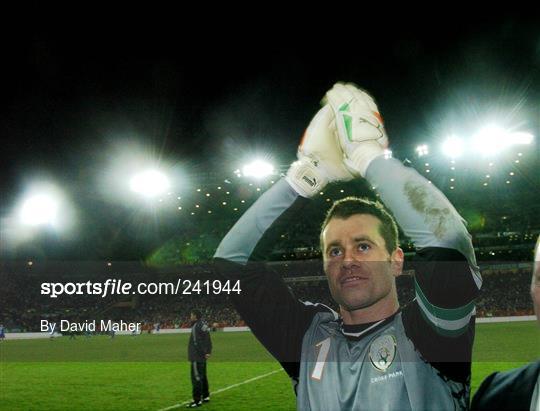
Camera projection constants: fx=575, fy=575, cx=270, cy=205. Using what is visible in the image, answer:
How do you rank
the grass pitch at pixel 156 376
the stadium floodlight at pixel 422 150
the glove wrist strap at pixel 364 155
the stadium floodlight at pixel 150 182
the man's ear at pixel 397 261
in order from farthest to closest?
the stadium floodlight at pixel 422 150
the stadium floodlight at pixel 150 182
the grass pitch at pixel 156 376
the man's ear at pixel 397 261
the glove wrist strap at pixel 364 155

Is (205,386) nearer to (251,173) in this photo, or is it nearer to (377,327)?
(377,327)

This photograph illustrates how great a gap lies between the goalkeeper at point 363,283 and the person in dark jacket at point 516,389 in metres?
0.13

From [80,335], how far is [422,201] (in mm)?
40902

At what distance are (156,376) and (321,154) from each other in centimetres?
1453

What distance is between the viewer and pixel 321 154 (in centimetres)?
244

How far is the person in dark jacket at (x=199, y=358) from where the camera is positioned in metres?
11.3

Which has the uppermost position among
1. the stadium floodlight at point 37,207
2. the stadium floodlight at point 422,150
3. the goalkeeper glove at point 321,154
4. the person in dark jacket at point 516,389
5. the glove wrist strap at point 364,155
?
the stadium floodlight at point 422,150

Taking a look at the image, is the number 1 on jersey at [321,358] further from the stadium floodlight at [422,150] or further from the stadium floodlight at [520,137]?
the stadium floodlight at [520,137]

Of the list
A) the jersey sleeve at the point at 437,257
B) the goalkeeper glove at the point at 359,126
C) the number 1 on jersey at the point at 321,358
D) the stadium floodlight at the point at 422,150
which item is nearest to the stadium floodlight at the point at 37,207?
the stadium floodlight at the point at 422,150

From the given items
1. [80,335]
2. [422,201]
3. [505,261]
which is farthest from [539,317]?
[505,261]

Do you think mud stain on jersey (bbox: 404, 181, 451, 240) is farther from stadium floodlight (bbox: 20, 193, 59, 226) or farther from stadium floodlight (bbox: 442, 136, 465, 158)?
stadium floodlight (bbox: 20, 193, 59, 226)

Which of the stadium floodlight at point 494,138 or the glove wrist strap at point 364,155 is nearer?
the glove wrist strap at point 364,155

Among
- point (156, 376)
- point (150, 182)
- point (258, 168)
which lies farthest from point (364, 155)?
point (150, 182)

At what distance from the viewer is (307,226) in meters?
45.5
